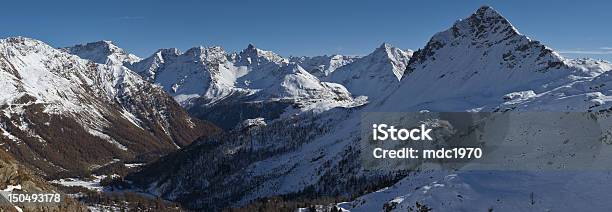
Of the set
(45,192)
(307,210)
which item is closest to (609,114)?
(307,210)

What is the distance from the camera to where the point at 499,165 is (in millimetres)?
96000

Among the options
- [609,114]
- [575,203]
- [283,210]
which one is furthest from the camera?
[283,210]

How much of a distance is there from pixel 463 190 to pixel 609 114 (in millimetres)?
59762

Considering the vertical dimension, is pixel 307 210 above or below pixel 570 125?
below

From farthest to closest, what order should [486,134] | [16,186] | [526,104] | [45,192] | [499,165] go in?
[526,104] → [486,134] → [499,165] → [45,192] → [16,186]

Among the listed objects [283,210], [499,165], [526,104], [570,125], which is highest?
[526,104]

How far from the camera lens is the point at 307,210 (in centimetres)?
9981

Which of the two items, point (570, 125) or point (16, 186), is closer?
point (16, 186)

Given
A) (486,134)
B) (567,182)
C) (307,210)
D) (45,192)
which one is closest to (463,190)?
(567,182)

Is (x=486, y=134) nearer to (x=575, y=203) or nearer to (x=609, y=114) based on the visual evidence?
(x=609, y=114)

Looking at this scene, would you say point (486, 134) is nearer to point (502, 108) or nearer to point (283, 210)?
point (502, 108)

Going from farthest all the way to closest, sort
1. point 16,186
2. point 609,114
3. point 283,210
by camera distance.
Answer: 1. point 283,210
2. point 609,114
3. point 16,186

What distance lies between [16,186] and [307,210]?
144 ft

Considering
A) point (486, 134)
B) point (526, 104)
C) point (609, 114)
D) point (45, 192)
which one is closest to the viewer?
point (45, 192)
